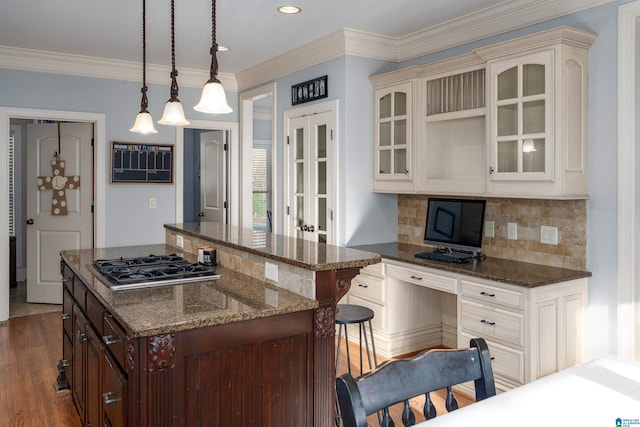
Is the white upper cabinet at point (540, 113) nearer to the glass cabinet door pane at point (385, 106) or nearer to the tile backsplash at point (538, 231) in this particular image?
the tile backsplash at point (538, 231)

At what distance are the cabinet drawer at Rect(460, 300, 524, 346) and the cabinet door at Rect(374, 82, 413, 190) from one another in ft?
4.07

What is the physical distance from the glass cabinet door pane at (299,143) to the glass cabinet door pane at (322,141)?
27 centimetres

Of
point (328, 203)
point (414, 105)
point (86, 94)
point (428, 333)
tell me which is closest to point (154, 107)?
point (86, 94)

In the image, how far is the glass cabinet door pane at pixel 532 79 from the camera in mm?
3074

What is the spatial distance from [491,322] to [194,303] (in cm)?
188

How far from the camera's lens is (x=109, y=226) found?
17.6 feet

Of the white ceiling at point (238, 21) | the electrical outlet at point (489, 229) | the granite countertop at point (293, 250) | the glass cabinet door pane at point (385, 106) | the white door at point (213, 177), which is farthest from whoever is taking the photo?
the white door at point (213, 177)

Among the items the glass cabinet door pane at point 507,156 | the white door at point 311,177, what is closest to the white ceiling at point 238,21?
the white door at point 311,177

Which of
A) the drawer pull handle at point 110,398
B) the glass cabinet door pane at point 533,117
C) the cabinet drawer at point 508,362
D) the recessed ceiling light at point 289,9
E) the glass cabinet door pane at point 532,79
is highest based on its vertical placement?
the recessed ceiling light at point 289,9

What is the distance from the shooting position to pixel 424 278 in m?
3.57

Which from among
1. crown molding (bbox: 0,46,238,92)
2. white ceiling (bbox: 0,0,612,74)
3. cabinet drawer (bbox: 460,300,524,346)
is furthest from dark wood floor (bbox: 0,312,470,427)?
white ceiling (bbox: 0,0,612,74)

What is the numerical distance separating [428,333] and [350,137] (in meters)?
1.74

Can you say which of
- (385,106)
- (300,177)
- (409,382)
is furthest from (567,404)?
(300,177)

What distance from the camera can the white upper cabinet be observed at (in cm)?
299
